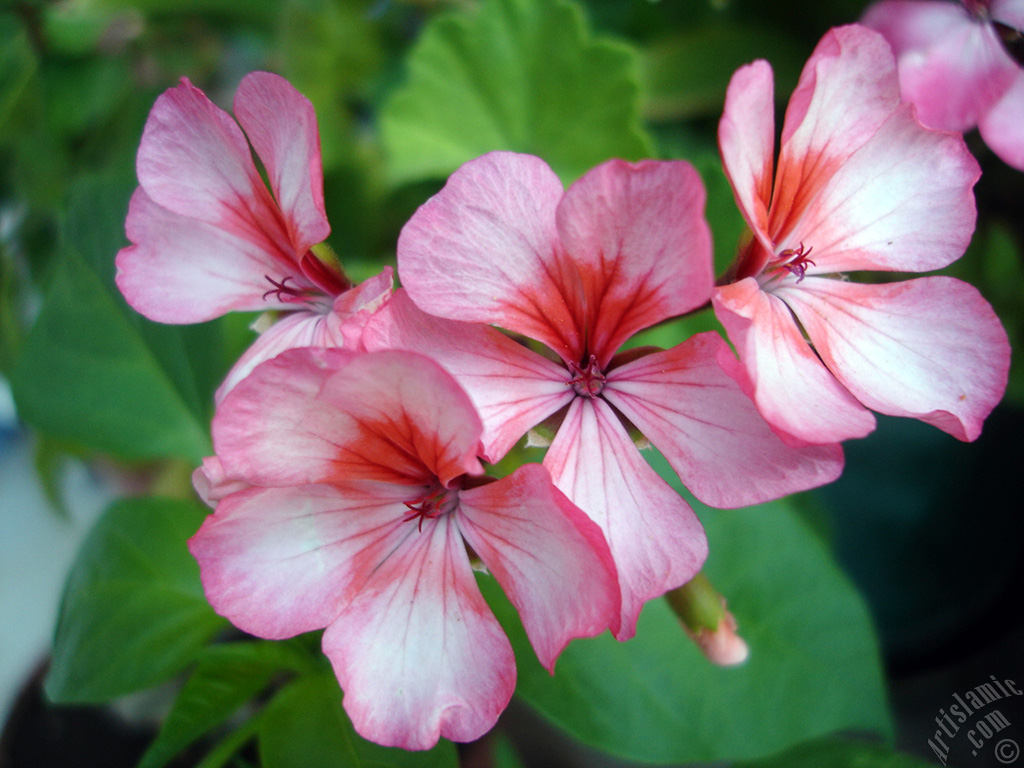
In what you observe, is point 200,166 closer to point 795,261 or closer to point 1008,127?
point 795,261

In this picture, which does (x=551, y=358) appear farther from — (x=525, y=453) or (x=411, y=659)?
(x=411, y=659)

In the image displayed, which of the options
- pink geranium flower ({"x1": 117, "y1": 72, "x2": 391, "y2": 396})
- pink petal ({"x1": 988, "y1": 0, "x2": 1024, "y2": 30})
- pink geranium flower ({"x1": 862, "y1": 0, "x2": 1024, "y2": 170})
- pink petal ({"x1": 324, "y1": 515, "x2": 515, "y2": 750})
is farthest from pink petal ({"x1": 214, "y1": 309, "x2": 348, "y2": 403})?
pink petal ({"x1": 988, "y1": 0, "x2": 1024, "y2": 30})

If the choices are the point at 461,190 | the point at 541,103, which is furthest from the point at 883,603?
the point at 461,190

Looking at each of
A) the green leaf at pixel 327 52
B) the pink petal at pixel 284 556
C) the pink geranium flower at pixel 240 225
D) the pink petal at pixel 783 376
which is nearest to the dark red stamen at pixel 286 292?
the pink geranium flower at pixel 240 225

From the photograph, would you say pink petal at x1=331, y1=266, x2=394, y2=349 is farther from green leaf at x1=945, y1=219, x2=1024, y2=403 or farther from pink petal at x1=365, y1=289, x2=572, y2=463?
green leaf at x1=945, y1=219, x2=1024, y2=403

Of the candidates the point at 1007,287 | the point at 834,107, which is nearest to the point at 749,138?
the point at 834,107
